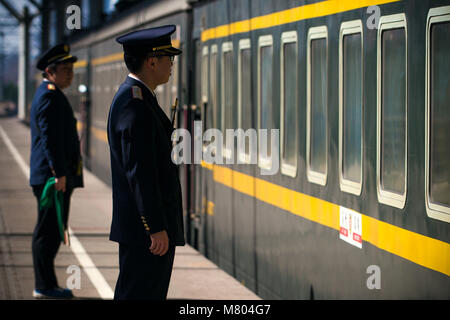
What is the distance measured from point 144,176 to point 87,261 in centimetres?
641

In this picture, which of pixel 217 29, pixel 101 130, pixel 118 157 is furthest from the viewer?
pixel 101 130

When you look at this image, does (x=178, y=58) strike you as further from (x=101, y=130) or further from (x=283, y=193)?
(x=101, y=130)

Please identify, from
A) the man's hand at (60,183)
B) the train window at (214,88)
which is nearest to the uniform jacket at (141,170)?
the man's hand at (60,183)

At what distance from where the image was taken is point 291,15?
845 centimetres

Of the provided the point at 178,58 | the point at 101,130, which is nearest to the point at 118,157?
the point at 178,58

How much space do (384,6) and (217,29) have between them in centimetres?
506

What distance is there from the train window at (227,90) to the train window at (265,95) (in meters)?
1.07

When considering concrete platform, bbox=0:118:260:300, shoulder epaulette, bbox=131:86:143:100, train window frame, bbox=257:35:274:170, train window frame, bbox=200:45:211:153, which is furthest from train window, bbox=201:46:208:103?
shoulder epaulette, bbox=131:86:143:100

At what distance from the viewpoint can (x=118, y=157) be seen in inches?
209

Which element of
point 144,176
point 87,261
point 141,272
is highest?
point 144,176

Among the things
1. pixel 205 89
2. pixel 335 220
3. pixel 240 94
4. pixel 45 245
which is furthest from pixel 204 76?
pixel 335 220

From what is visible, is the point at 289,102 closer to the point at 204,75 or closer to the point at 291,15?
the point at 291,15

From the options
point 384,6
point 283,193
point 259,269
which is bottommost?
point 259,269
